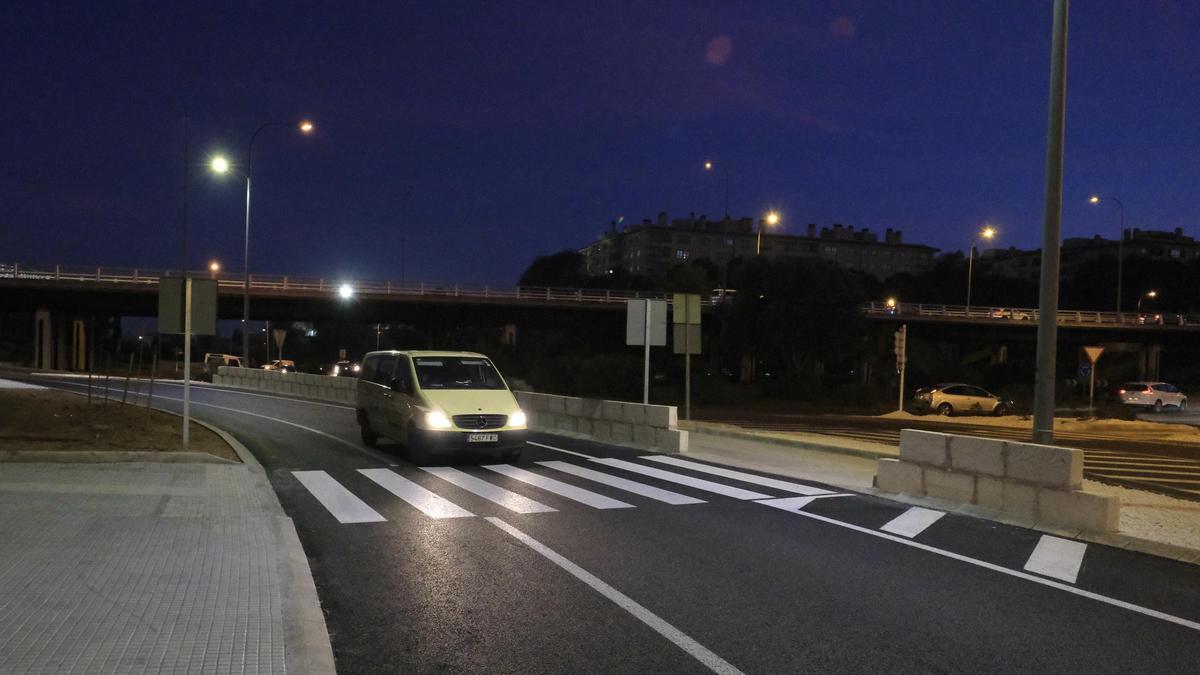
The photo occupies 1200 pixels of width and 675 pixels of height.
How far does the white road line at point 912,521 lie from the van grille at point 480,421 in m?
6.50

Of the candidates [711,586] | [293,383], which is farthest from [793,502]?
[293,383]

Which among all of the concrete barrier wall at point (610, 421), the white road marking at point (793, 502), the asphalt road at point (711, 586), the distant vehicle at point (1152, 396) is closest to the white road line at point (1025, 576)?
the asphalt road at point (711, 586)

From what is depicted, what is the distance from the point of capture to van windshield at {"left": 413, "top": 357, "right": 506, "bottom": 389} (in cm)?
1457

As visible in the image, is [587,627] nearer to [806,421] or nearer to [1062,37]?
[1062,37]

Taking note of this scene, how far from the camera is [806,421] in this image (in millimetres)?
32688

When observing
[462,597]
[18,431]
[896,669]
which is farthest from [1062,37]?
[18,431]

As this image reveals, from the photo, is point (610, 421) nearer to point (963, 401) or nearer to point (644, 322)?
point (644, 322)

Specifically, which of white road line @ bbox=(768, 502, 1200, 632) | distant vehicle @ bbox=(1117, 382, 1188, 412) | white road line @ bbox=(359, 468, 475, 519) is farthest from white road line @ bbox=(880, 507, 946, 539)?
distant vehicle @ bbox=(1117, 382, 1188, 412)

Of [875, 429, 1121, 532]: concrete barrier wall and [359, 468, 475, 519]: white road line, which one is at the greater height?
[875, 429, 1121, 532]: concrete barrier wall

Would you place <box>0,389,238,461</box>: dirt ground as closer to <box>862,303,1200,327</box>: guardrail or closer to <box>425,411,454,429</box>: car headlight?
<box>425,411,454,429</box>: car headlight

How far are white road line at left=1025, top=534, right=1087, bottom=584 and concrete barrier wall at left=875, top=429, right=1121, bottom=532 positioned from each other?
1.57 feet

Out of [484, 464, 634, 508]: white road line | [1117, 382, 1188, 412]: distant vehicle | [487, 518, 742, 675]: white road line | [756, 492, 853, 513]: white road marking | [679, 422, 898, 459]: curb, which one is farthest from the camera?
[1117, 382, 1188, 412]: distant vehicle

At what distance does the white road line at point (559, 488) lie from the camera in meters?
10.4

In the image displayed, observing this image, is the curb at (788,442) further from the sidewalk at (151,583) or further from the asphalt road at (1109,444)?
the sidewalk at (151,583)
